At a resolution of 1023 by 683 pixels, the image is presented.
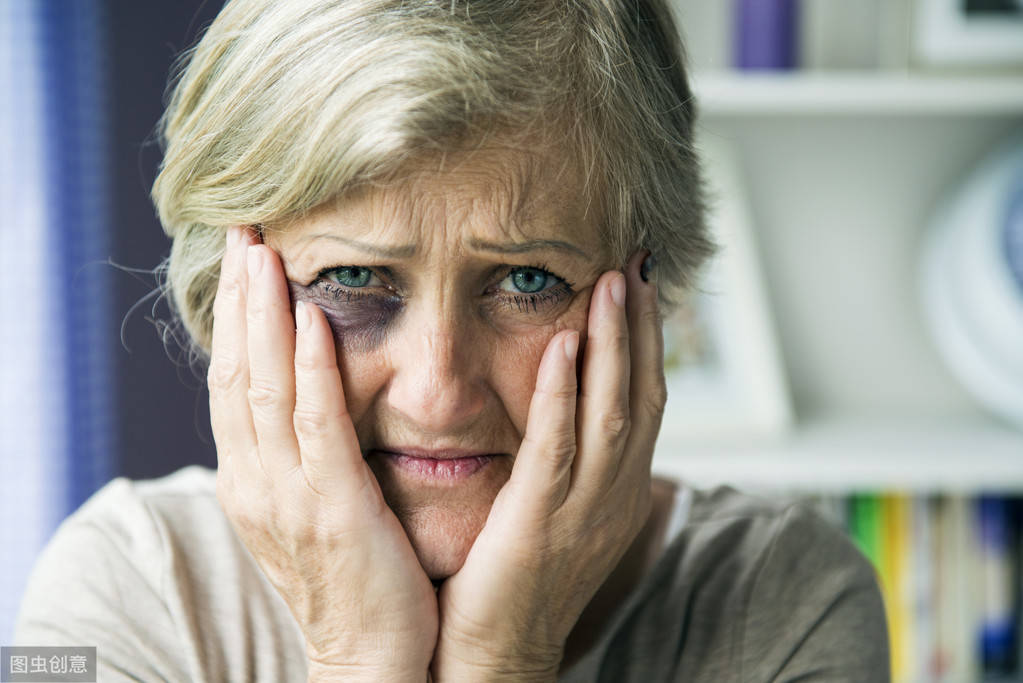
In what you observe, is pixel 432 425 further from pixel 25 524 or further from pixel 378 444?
pixel 25 524

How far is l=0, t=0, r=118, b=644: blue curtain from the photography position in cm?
204

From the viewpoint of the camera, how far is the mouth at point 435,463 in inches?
40.1

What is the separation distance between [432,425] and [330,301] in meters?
0.17

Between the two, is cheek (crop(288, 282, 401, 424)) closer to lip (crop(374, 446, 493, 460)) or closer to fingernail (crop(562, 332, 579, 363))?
lip (crop(374, 446, 493, 460))

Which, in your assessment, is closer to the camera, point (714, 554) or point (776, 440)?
point (714, 554)

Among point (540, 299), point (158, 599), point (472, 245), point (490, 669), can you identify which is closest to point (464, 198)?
point (472, 245)

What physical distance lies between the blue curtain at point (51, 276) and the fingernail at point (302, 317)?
4.29 feet

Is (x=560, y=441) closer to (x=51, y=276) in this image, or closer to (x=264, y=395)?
(x=264, y=395)

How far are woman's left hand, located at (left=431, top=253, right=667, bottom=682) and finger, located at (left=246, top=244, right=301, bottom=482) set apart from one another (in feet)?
0.77

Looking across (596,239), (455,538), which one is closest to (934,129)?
(596,239)

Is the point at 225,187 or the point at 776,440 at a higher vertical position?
the point at 225,187

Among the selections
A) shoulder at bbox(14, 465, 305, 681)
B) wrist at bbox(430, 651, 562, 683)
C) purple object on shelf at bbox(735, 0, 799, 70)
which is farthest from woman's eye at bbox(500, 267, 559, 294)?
purple object on shelf at bbox(735, 0, 799, 70)

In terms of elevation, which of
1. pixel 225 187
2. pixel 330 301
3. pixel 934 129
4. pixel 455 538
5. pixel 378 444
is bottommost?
pixel 455 538

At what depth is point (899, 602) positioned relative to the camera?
2.18m
